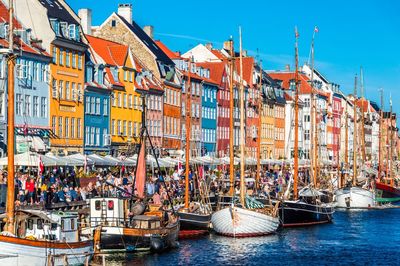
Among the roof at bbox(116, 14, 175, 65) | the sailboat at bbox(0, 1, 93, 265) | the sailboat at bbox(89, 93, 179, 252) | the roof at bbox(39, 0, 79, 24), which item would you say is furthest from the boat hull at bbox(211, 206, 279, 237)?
the roof at bbox(116, 14, 175, 65)

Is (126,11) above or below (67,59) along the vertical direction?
above

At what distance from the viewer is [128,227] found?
1911 inches

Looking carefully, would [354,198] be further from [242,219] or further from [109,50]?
[242,219]

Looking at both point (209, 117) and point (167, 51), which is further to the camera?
point (209, 117)

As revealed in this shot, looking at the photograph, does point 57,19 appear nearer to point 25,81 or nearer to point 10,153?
point 25,81

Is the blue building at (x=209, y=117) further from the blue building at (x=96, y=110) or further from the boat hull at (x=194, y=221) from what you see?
the boat hull at (x=194, y=221)

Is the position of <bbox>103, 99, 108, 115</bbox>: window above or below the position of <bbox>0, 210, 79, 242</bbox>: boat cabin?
above

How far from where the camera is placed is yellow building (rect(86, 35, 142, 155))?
87.9 m

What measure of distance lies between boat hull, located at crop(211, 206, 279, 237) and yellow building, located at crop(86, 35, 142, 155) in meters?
28.0

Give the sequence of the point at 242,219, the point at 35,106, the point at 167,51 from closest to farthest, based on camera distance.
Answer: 1. the point at 242,219
2. the point at 35,106
3. the point at 167,51

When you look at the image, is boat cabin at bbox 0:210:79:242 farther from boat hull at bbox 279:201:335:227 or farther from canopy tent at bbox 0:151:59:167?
boat hull at bbox 279:201:335:227

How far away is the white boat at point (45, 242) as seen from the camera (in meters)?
37.0

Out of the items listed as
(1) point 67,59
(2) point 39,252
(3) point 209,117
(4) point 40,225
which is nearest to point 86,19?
(1) point 67,59

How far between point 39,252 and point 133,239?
10546mm
